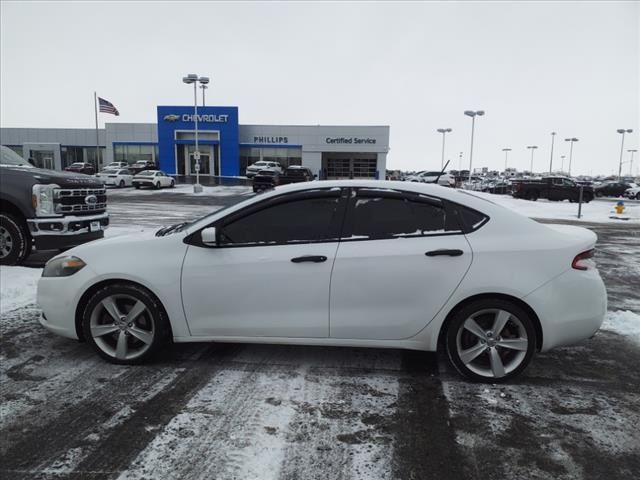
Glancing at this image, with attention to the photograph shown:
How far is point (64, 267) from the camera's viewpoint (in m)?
4.16

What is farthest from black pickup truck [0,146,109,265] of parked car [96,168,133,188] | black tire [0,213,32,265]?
parked car [96,168,133,188]

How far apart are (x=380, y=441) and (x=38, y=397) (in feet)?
8.39

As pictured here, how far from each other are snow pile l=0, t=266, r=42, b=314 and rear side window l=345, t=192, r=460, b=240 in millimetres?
4456

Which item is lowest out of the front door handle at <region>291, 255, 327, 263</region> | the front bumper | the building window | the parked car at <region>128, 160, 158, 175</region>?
the front bumper

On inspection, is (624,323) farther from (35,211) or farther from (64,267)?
(35,211)

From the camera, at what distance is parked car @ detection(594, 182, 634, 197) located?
4603 cm

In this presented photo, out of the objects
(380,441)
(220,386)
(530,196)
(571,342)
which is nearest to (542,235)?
(571,342)

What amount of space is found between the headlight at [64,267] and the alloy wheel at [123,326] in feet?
1.26

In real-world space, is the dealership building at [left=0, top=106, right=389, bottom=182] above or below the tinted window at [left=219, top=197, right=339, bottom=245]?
above

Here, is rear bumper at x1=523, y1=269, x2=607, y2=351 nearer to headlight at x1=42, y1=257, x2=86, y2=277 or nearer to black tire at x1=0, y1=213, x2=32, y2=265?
headlight at x1=42, y1=257, x2=86, y2=277

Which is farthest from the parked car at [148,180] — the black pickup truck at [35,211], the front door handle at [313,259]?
the front door handle at [313,259]

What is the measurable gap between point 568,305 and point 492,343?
656 mm

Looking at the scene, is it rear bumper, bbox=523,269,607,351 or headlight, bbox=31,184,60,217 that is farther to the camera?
headlight, bbox=31,184,60,217

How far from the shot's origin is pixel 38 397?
3.56 metres
